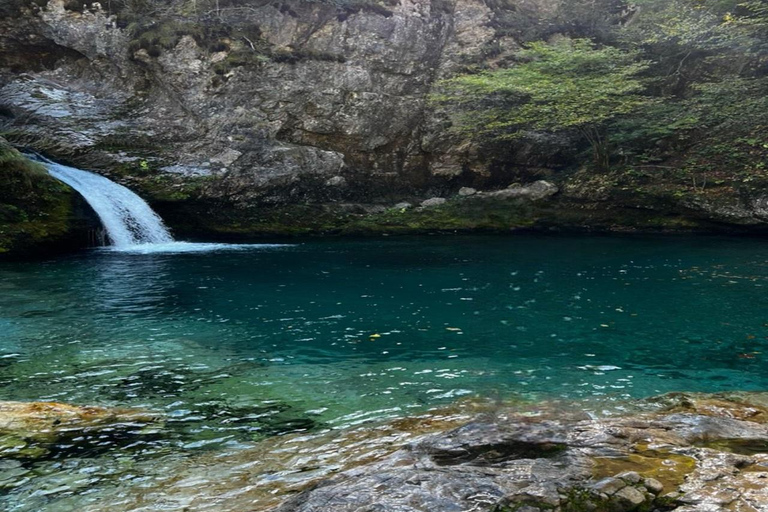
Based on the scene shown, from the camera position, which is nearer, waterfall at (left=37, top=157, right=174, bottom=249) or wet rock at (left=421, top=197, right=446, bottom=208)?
waterfall at (left=37, top=157, right=174, bottom=249)

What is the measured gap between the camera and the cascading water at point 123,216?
1747cm

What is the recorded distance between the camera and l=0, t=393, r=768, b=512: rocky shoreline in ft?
8.93

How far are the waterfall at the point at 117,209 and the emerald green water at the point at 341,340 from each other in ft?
12.2

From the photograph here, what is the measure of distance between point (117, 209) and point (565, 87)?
49.0 ft

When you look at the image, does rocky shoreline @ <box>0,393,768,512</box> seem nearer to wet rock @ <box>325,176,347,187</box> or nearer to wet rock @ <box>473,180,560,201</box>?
wet rock @ <box>473,180,560,201</box>

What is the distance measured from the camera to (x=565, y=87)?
18.0 meters

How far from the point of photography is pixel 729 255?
565 inches

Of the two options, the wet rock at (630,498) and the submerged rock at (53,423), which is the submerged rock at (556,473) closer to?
the wet rock at (630,498)

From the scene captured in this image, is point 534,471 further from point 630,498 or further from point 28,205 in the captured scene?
point 28,205

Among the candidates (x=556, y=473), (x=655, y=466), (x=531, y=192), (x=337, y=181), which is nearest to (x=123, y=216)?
(x=337, y=181)

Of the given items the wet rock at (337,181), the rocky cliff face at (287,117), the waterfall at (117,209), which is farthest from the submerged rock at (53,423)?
the wet rock at (337,181)

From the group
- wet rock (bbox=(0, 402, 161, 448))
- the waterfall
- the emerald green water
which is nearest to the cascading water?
the waterfall

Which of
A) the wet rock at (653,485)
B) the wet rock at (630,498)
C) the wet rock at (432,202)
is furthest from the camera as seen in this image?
the wet rock at (432,202)

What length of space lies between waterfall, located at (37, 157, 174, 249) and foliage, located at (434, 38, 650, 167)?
1175 cm
